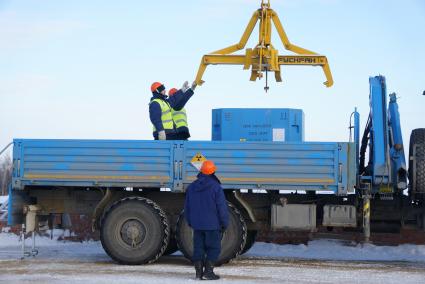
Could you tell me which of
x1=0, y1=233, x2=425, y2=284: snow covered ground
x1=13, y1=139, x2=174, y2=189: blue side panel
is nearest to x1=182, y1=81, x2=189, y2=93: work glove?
x1=13, y1=139, x2=174, y2=189: blue side panel

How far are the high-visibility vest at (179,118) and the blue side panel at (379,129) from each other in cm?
329

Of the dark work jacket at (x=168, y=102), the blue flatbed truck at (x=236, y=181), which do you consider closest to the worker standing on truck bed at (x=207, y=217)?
the blue flatbed truck at (x=236, y=181)

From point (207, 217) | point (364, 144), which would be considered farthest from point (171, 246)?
Answer: point (364, 144)

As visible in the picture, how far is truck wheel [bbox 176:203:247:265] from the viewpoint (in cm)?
1301

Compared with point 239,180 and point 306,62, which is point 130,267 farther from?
point 306,62

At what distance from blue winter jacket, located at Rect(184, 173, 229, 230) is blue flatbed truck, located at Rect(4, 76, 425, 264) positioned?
1.68 m

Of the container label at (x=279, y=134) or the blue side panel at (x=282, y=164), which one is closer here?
the blue side panel at (x=282, y=164)

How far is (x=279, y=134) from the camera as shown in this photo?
13969 mm

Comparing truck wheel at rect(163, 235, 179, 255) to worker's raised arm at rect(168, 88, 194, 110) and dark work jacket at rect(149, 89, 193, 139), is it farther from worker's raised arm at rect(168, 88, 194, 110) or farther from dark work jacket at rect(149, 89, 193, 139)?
worker's raised arm at rect(168, 88, 194, 110)

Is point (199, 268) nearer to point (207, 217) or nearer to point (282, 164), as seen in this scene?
point (207, 217)

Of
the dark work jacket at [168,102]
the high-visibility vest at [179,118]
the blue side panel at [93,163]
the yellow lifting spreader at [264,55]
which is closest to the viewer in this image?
the blue side panel at [93,163]

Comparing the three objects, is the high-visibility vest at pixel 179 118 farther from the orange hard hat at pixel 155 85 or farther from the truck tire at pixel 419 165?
the truck tire at pixel 419 165

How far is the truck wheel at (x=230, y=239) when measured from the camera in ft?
42.7

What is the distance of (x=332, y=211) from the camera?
1342cm
